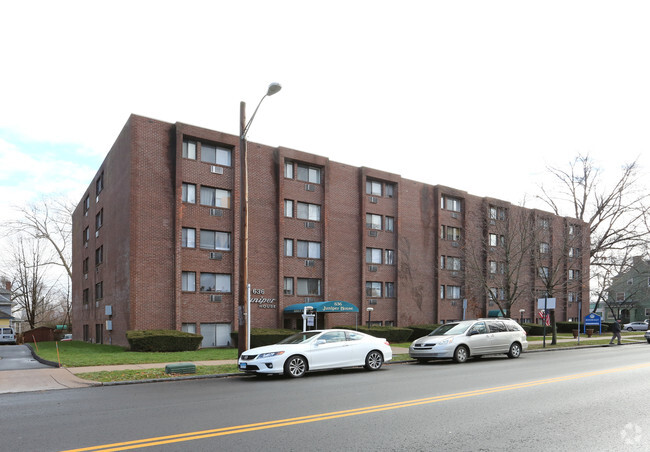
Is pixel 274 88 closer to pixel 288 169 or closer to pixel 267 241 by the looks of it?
pixel 267 241

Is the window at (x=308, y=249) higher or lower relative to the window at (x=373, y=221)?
lower

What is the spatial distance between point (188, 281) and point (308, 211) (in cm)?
945

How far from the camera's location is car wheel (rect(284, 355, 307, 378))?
533 inches

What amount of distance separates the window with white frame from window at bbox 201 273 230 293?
13034 millimetres

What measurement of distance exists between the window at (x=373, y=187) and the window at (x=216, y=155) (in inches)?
443

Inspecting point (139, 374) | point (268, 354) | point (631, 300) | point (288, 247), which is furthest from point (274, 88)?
point (631, 300)

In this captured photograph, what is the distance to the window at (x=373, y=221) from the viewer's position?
3803 centimetres

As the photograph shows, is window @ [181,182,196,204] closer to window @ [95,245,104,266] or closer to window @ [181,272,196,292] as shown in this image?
window @ [181,272,196,292]

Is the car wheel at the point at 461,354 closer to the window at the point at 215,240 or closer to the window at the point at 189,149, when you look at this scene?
the window at the point at 215,240

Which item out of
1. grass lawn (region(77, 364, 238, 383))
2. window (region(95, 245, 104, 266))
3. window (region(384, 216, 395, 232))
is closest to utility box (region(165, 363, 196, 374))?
grass lawn (region(77, 364, 238, 383))

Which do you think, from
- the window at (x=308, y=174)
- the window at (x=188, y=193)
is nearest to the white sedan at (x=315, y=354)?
the window at (x=188, y=193)

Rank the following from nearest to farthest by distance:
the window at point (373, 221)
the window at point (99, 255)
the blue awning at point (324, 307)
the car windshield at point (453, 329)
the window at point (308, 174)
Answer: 1. the car windshield at point (453, 329)
2. the blue awning at point (324, 307)
3. the window at point (308, 174)
4. the window at point (99, 255)
5. the window at point (373, 221)

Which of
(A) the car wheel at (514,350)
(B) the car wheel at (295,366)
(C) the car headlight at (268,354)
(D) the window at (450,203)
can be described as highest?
(D) the window at (450,203)

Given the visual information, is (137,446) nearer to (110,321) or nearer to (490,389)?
(490,389)
